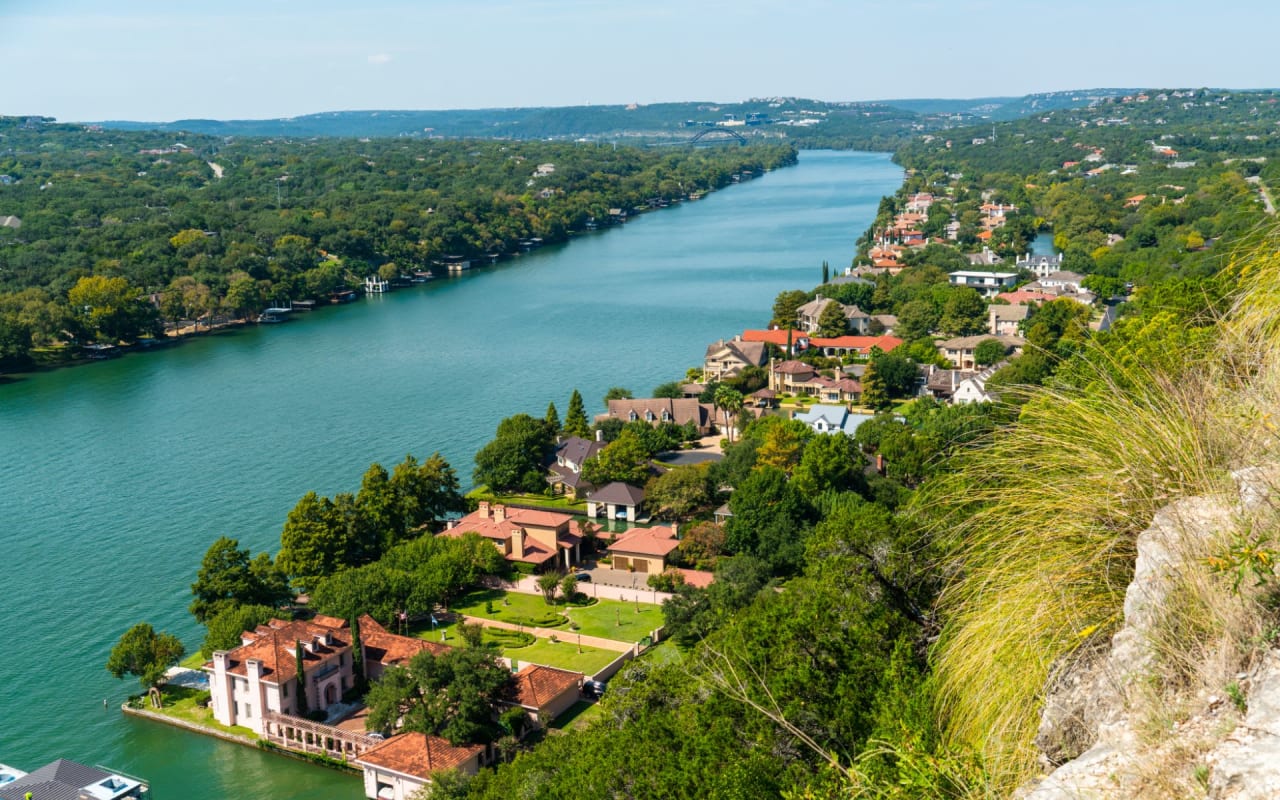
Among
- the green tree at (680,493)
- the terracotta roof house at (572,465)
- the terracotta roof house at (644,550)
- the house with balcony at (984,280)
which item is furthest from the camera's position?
the house with balcony at (984,280)

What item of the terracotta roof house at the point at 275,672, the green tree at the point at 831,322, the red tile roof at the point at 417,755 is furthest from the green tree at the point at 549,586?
the green tree at the point at 831,322

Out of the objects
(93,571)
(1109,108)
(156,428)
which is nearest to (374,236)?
(156,428)

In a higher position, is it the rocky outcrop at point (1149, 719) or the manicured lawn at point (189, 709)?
the rocky outcrop at point (1149, 719)

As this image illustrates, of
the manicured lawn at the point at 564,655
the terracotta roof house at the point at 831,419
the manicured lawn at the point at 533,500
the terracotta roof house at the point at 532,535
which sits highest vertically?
the terracotta roof house at the point at 831,419

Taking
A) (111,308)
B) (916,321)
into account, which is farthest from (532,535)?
(111,308)

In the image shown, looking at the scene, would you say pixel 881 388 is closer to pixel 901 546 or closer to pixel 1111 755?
pixel 901 546

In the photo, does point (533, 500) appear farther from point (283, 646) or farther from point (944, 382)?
point (944, 382)

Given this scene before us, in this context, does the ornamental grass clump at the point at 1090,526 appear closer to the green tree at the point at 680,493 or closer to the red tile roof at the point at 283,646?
the red tile roof at the point at 283,646
